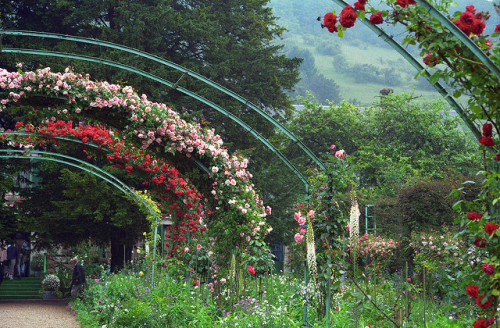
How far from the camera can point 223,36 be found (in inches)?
718

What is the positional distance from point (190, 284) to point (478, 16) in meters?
7.30

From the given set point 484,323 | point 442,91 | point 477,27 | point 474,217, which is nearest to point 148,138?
point 442,91

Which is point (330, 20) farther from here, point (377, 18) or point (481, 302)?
point (481, 302)

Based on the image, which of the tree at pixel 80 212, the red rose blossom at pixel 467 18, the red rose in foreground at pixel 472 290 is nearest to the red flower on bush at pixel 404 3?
the red rose blossom at pixel 467 18

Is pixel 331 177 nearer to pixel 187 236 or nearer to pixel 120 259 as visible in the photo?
pixel 187 236

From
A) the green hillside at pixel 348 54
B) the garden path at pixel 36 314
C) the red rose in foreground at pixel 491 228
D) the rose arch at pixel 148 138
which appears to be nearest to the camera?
the red rose in foreground at pixel 491 228

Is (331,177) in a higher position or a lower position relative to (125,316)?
higher

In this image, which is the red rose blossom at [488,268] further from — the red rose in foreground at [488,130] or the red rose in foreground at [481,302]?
the red rose in foreground at [488,130]

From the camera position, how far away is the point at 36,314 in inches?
485

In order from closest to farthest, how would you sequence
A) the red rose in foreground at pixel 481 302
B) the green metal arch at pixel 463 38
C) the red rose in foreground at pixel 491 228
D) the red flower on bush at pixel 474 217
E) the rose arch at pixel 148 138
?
the green metal arch at pixel 463 38
the red rose in foreground at pixel 491 228
the red rose in foreground at pixel 481 302
the red flower on bush at pixel 474 217
the rose arch at pixel 148 138

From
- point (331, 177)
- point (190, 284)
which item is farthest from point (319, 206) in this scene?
point (190, 284)

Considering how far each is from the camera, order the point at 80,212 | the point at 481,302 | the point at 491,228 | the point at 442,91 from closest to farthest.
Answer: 1. the point at 491,228
2. the point at 481,302
3. the point at 442,91
4. the point at 80,212

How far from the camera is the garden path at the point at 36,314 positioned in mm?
10531

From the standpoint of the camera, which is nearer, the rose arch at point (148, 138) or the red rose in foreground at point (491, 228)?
the red rose in foreground at point (491, 228)
